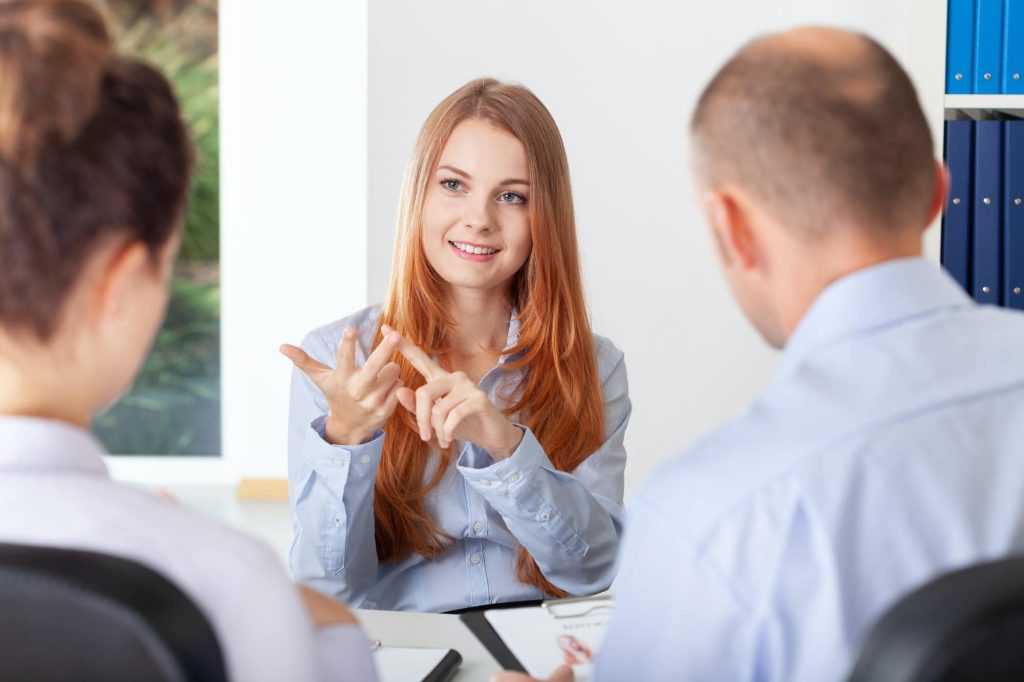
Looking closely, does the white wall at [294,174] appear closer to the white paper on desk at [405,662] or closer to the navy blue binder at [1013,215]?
the navy blue binder at [1013,215]

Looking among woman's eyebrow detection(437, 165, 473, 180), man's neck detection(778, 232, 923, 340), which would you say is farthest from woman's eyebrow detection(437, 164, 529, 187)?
man's neck detection(778, 232, 923, 340)

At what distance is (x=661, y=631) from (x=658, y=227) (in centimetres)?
210

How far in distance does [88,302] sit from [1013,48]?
2207 millimetres

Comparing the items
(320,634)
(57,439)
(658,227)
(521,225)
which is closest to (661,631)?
(320,634)

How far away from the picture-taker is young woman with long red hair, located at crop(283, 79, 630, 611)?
69.4 inches

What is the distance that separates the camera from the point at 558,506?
180cm

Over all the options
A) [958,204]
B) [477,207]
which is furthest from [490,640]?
[958,204]

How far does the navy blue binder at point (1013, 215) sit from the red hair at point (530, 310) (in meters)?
1.03

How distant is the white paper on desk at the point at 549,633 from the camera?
1357 millimetres

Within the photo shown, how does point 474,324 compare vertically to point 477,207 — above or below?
below

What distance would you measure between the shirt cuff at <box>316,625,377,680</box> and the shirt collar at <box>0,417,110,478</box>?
22 centimetres

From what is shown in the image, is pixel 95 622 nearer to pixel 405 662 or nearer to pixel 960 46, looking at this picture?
pixel 405 662

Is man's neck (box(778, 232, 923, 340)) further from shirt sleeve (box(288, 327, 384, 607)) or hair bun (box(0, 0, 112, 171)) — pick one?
shirt sleeve (box(288, 327, 384, 607))

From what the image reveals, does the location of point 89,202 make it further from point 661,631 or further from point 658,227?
point 658,227
